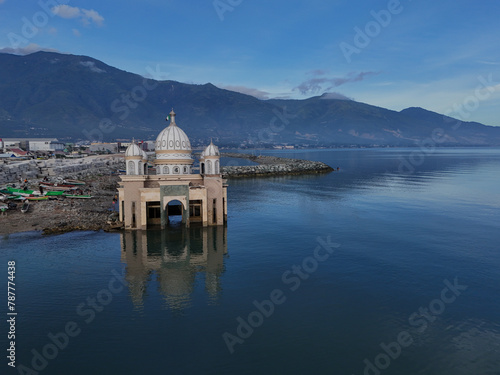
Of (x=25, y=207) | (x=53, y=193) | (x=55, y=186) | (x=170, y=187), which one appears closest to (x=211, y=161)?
(x=170, y=187)

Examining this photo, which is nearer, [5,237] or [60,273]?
[60,273]

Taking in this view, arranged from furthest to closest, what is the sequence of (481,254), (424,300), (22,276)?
(481,254)
(22,276)
(424,300)

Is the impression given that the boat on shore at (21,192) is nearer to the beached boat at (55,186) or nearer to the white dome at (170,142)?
the beached boat at (55,186)

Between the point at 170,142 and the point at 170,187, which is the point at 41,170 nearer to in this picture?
the point at 170,142

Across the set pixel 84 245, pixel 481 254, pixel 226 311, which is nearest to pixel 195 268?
pixel 226 311

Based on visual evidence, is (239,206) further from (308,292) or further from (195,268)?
(308,292)

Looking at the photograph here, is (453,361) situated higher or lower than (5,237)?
lower
